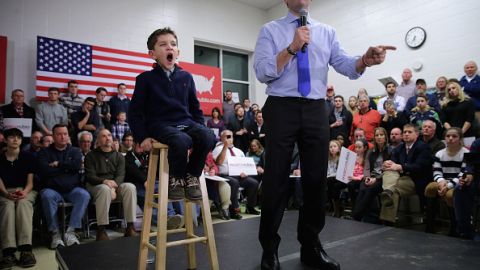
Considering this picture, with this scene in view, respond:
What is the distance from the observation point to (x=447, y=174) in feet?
11.8

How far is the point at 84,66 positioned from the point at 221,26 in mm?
3545

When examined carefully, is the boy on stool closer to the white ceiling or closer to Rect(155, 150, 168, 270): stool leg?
Rect(155, 150, 168, 270): stool leg

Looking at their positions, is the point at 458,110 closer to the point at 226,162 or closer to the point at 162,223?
the point at 226,162

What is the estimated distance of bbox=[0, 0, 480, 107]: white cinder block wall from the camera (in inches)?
226

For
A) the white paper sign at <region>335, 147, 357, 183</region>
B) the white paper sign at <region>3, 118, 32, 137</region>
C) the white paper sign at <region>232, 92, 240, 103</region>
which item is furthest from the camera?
the white paper sign at <region>232, 92, 240, 103</region>

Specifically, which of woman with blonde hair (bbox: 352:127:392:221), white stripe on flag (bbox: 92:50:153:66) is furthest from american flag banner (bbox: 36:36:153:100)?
woman with blonde hair (bbox: 352:127:392:221)

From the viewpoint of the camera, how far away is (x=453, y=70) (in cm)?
569

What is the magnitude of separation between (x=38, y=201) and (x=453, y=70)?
20.2ft

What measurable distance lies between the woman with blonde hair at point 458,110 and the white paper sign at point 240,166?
8.82 ft

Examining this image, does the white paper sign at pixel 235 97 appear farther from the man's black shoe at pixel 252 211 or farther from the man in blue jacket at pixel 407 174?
the man in blue jacket at pixel 407 174

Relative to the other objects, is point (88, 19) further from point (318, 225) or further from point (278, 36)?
point (318, 225)

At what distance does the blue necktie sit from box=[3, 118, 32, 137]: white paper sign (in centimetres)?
457

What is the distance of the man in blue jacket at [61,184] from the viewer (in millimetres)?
3391

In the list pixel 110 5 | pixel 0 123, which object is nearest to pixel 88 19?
pixel 110 5
